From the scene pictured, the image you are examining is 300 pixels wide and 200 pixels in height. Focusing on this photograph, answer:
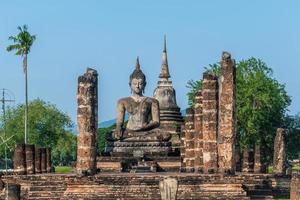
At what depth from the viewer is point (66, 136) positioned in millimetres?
70625

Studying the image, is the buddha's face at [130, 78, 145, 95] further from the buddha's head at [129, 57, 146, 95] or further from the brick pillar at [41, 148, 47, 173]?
the brick pillar at [41, 148, 47, 173]

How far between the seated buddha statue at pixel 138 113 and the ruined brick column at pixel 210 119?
994 cm

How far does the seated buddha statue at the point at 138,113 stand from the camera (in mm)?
40069

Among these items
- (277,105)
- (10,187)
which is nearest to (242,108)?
(277,105)

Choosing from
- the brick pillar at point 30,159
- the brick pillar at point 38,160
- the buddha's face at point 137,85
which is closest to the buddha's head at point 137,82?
the buddha's face at point 137,85

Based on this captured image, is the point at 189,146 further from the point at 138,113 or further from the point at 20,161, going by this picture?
the point at 20,161

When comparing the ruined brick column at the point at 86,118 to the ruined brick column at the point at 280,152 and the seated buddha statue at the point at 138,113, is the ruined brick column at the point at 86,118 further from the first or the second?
the ruined brick column at the point at 280,152

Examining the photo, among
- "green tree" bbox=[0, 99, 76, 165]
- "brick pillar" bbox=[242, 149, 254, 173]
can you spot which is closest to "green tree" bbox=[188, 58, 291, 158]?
"green tree" bbox=[0, 99, 76, 165]

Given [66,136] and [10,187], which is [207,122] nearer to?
[10,187]

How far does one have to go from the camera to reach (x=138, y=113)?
4059cm

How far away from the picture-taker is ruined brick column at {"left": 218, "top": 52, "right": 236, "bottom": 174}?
2888 centimetres

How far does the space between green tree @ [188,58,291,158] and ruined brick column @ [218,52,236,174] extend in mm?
31138

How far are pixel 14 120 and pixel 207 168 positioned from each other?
140 feet

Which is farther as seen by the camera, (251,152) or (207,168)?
(251,152)
